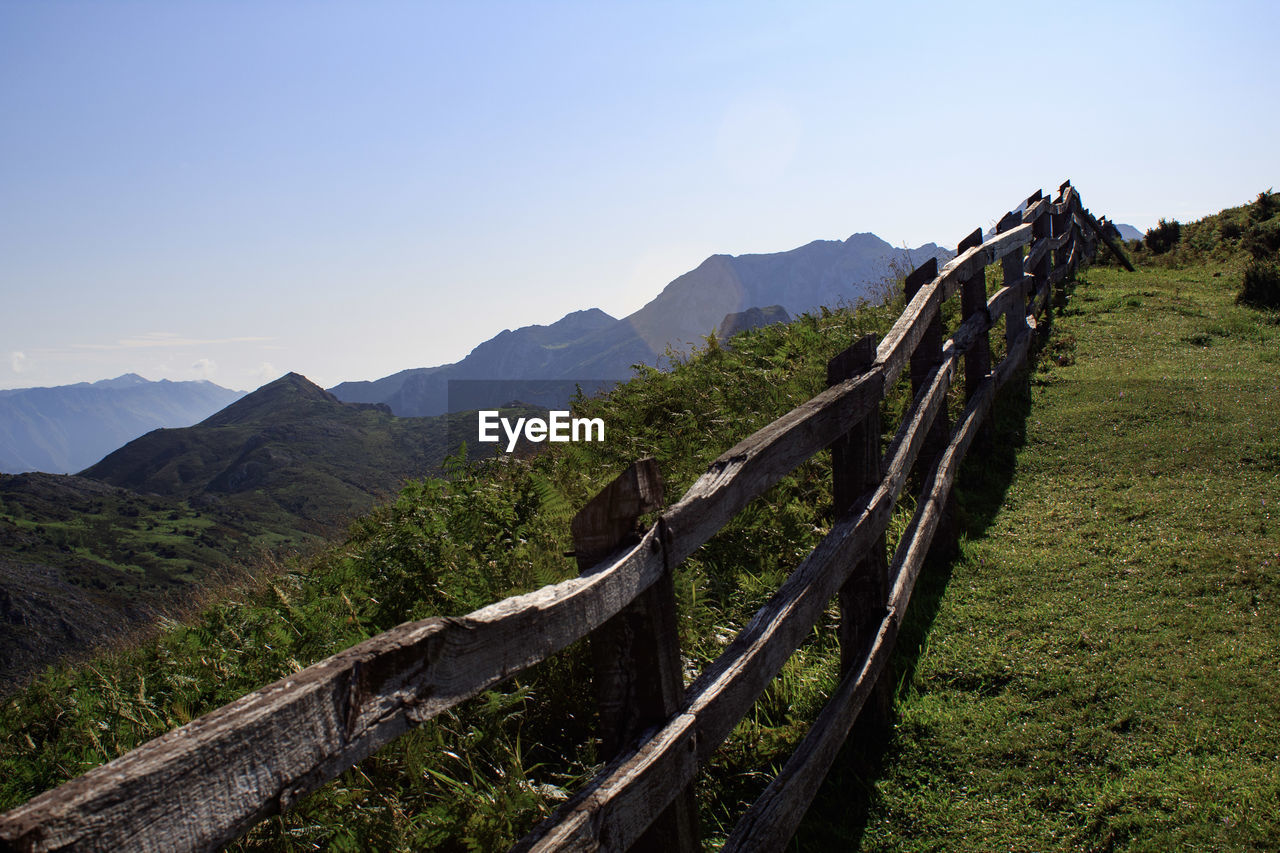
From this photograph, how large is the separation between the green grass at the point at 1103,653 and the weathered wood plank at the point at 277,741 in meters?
2.23

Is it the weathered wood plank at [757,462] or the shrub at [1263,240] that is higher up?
the shrub at [1263,240]

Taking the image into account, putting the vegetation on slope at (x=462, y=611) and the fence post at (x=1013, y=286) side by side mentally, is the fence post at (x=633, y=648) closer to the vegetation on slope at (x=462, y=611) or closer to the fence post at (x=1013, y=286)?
the vegetation on slope at (x=462, y=611)

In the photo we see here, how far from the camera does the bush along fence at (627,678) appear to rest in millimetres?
1052

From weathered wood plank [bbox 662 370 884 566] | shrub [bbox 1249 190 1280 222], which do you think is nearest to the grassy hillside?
weathered wood plank [bbox 662 370 884 566]

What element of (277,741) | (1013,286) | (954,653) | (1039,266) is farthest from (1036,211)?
(277,741)

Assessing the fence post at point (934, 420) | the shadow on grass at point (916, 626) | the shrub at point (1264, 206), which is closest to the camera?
the shadow on grass at point (916, 626)

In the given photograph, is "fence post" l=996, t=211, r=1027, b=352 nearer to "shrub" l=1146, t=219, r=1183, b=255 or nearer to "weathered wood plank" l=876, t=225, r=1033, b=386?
"weathered wood plank" l=876, t=225, r=1033, b=386

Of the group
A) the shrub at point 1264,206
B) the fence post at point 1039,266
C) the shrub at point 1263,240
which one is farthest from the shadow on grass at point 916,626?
the shrub at point 1264,206

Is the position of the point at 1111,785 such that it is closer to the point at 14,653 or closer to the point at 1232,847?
the point at 1232,847

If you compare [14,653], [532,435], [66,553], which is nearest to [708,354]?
[532,435]

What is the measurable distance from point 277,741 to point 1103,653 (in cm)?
408

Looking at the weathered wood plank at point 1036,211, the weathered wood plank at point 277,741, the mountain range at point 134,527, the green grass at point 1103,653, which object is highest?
the weathered wood plank at point 1036,211

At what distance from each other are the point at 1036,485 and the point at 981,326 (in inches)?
54.9

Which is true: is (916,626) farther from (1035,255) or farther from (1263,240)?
(1263,240)
